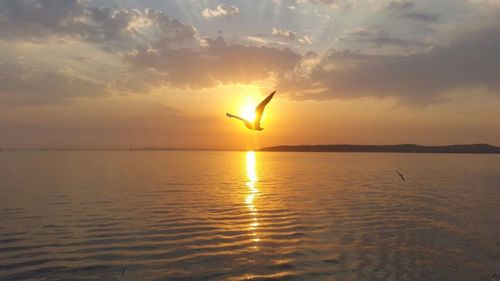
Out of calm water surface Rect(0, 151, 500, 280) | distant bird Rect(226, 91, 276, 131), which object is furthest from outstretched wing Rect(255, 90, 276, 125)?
calm water surface Rect(0, 151, 500, 280)

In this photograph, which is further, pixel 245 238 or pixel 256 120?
pixel 245 238

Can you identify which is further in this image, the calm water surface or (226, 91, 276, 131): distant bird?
(226, 91, 276, 131): distant bird

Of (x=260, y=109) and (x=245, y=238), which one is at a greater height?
(x=260, y=109)

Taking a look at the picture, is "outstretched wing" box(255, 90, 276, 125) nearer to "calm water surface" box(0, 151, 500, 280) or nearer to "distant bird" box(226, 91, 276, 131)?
"distant bird" box(226, 91, 276, 131)

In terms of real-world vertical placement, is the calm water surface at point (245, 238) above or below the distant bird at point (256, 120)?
below

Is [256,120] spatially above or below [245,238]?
above

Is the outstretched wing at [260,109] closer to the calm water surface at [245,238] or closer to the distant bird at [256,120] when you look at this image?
the distant bird at [256,120]

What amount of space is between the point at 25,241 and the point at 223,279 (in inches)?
525

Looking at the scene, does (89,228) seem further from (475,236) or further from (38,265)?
(475,236)

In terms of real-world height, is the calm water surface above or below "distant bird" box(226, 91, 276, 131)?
below

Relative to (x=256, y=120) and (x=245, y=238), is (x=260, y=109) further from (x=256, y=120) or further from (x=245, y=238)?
(x=245, y=238)

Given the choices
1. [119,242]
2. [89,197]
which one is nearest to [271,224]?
[119,242]

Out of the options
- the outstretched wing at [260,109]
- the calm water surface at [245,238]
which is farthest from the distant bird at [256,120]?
the calm water surface at [245,238]

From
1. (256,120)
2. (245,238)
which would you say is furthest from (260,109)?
(245,238)
